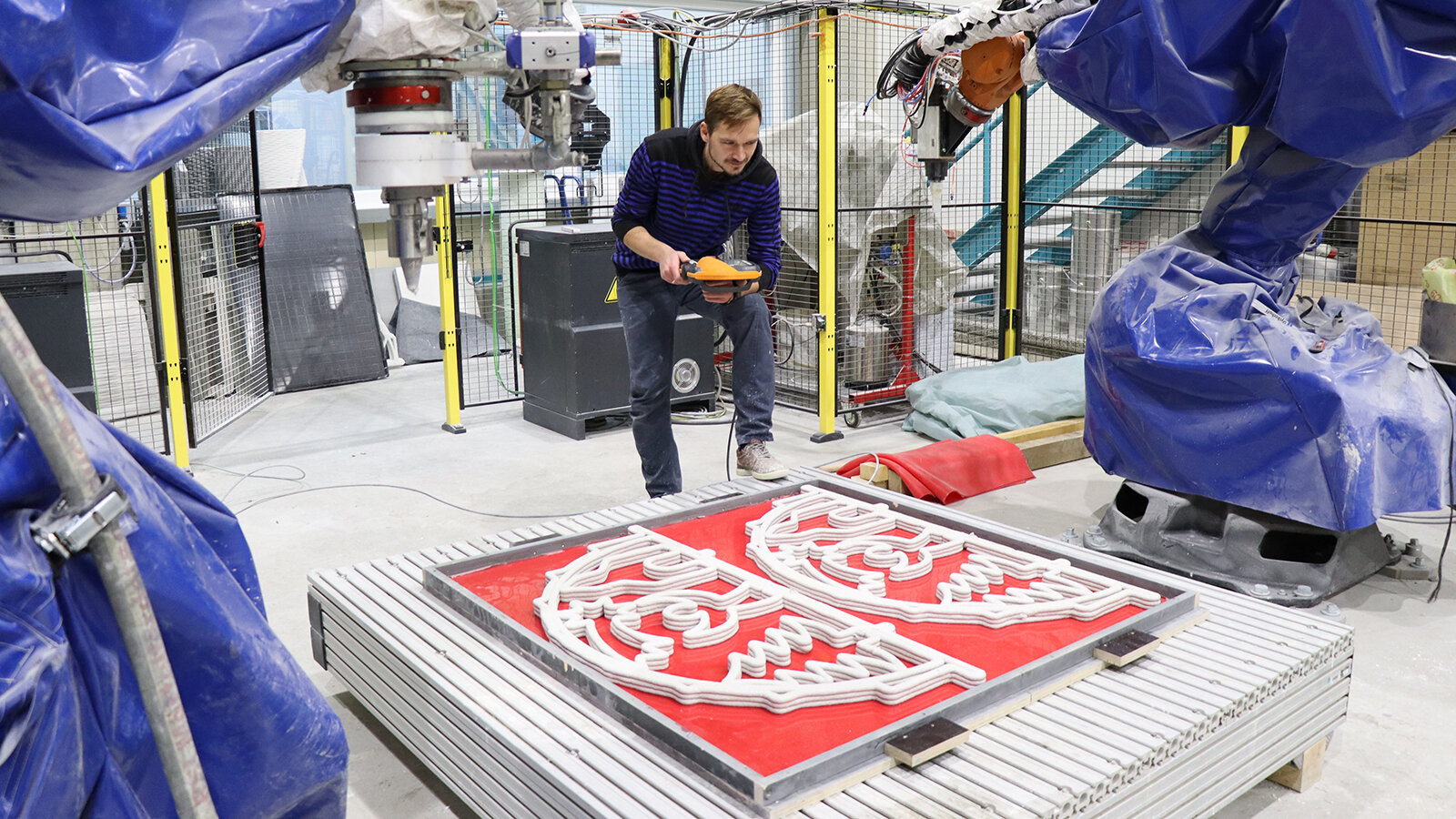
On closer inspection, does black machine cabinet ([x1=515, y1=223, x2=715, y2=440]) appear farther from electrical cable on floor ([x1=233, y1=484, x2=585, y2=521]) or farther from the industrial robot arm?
the industrial robot arm

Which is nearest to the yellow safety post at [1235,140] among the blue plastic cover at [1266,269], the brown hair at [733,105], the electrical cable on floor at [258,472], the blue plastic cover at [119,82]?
the blue plastic cover at [1266,269]

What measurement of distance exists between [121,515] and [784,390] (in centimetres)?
588

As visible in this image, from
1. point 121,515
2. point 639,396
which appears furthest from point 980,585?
point 121,515

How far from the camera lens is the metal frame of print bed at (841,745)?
1.88 meters

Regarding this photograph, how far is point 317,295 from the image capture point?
23.1 ft

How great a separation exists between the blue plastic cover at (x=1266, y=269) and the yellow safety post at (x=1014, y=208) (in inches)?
116

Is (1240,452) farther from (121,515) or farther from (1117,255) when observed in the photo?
(1117,255)

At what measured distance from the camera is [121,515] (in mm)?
902

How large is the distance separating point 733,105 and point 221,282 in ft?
12.2

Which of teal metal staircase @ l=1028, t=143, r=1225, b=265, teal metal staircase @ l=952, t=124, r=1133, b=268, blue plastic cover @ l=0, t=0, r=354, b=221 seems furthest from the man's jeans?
teal metal staircase @ l=1028, t=143, r=1225, b=265

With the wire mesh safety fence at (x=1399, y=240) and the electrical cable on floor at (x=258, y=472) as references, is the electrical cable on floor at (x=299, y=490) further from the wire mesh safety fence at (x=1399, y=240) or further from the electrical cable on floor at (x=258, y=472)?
the wire mesh safety fence at (x=1399, y=240)

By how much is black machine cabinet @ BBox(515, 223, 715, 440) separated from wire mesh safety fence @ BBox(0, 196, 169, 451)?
185cm

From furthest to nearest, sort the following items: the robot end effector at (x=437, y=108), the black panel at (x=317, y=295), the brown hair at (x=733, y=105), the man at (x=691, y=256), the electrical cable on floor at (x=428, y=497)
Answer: the black panel at (x=317, y=295) < the electrical cable on floor at (x=428, y=497) < the man at (x=691, y=256) < the brown hair at (x=733, y=105) < the robot end effector at (x=437, y=108)

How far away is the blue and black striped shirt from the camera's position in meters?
3.78
